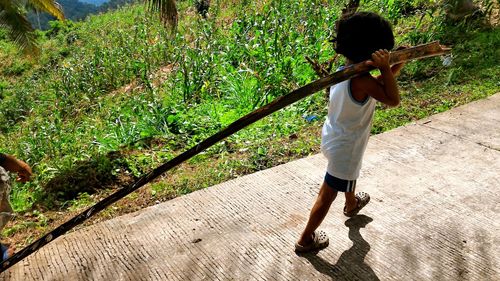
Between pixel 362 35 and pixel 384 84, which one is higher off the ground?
pixel 362 35

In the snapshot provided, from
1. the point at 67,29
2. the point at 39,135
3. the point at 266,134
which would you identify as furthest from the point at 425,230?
the point at 67,29

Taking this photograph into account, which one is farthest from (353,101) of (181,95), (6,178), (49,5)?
(49,5)

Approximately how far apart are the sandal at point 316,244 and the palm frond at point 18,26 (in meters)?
7.29

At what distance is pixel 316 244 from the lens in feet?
8.11

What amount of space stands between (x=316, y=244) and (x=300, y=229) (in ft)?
0.78

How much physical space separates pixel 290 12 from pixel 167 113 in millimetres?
3497

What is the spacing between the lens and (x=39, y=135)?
209 inches

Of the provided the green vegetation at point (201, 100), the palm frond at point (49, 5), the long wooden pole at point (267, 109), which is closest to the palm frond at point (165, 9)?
the green vegetation at point (201, 100)

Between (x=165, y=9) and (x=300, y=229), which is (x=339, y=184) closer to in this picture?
(x=300, y=229)

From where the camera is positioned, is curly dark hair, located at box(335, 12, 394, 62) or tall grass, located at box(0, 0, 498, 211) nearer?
curly dark hair, located at box(335, 12, 394, 62)

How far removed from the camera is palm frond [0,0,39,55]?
7.82m

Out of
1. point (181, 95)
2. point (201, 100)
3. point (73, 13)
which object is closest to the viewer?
point (201, 100)

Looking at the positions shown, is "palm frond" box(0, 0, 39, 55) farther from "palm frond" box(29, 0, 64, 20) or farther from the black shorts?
the black shorts

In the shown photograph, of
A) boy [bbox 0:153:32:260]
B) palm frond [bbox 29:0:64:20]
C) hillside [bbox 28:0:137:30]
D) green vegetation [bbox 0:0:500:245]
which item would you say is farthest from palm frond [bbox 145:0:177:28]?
hillside [bbox 28:0:137:30]
